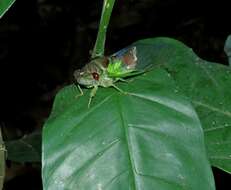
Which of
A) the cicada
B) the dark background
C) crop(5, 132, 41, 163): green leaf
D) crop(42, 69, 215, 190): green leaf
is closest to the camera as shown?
crop(42, 69, 215, 190): green leaf

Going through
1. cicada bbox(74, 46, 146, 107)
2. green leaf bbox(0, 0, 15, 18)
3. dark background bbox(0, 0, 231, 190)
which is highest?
green leaf bbox(0, 0, 15, 18)

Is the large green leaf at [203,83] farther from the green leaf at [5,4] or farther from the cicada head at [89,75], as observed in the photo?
the green leaf at [5,4]

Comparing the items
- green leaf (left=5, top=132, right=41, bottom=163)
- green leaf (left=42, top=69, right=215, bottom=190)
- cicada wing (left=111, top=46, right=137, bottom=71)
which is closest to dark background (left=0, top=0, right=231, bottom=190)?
green leaf (left=5, top=132, right=41, bottom=163)

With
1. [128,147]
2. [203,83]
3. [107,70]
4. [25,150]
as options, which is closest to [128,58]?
[107,70]

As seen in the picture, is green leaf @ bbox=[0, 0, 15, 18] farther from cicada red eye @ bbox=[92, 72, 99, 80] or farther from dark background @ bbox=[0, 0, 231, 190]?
dark background @ bbox=[0, 0, 231, 190]

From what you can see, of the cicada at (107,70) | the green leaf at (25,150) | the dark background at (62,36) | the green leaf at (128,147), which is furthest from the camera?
the dark background at (62,36)

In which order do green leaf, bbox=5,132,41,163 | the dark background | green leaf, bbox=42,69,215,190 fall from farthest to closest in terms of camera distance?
the dark background
green leaf, bbox=5,132,41,163
green leaf, bbox=42,69,215,190

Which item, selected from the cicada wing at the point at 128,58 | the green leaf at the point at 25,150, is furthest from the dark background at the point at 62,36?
the cicada wing at the point at 128,58
